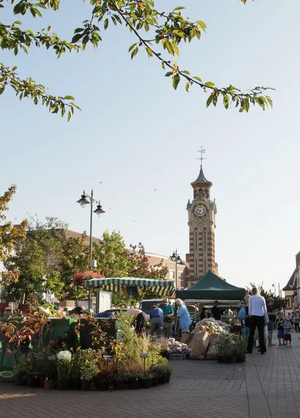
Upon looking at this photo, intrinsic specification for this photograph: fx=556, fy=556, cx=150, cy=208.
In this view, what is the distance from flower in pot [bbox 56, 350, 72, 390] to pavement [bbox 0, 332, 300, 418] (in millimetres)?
263

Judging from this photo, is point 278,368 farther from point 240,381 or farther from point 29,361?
point 29,361

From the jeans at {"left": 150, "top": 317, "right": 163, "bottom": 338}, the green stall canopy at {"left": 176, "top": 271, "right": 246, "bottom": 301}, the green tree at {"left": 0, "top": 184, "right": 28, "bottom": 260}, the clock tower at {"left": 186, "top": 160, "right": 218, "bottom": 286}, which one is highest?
the clock tower at {"left": 186, "top": 160, "right": 218, "bottom": 286}

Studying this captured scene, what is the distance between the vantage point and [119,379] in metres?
9.45

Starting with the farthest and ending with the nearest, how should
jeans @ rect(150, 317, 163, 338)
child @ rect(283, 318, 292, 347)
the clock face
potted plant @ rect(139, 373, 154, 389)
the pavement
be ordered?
the clock face < child @ rect(283, 318, 292, 347) < jeans @ rect(150, 317, 163, 338) < potted plant @ rect(139, 373, 154, 389) < the pavement

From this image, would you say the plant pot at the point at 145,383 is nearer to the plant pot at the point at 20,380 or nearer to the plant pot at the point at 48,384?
the plant pot at the point at 48,384

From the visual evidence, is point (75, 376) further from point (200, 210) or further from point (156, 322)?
point (200, 210)

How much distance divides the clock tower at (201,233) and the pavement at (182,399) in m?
Result: 82.0

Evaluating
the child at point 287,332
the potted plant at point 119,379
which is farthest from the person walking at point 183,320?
the potted plant at point 119,379

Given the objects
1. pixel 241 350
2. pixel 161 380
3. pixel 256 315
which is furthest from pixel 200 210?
pixel 161 380

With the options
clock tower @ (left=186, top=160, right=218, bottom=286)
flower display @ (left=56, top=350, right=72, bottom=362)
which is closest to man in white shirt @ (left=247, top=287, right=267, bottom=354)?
flower display @ (left=56, top=350, right=72, bottom=362)

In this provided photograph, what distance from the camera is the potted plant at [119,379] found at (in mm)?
9430

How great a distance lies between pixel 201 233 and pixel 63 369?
8617cm

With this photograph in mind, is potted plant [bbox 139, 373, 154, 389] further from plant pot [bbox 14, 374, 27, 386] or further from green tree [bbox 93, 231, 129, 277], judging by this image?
green tree [bbox 93, 231, 129, 277]

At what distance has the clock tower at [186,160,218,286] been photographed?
9294 cm
